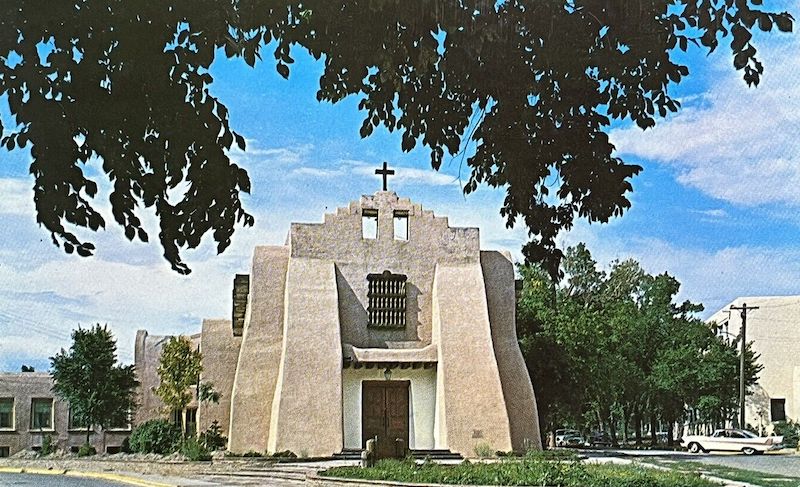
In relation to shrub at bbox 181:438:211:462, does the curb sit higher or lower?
lower

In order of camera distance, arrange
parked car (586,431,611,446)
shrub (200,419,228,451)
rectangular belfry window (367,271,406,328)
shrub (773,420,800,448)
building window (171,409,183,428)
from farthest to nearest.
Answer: parked car (586,431,611,446)
shrub (773,420,800,448)
building window (171,409,183,428)
shrub (200,419,228,451)
rectangular belfry window (367,271,406,328)

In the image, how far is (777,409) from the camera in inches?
2318

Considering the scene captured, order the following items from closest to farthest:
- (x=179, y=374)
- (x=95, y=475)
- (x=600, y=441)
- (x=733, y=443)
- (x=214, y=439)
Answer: (x=95, y=475) → (x=214, y=439) → (x=179, y=374) → (x=733, y=443) → (x=600, y=441)

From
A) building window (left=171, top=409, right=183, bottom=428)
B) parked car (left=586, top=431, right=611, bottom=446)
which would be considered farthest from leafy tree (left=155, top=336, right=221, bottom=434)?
parked car (left=586, top=431, right=611, bottom=446)

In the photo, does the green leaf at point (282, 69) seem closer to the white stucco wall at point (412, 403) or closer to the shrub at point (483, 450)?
the shrub at point (483, 450)

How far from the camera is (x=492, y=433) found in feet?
98.1

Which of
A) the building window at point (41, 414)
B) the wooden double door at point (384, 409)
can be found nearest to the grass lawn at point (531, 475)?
the wooden double door at point (384, 409)

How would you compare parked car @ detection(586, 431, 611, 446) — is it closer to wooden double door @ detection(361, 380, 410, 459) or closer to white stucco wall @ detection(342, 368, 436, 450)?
white stucco wall @ detection(342, 368, 436, 450)

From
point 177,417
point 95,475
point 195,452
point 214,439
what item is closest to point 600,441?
point 177,417

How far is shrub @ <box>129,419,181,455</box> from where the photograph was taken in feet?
107

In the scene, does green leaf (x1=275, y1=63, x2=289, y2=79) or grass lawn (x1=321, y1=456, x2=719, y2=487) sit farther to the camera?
grass lawn (x1=321, y1=456, x2=719, y2=487)

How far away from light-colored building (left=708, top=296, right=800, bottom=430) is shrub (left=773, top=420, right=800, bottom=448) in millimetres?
7780

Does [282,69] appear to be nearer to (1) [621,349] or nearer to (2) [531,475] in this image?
(2) [531,475]

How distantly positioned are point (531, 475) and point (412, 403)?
14.1m
